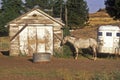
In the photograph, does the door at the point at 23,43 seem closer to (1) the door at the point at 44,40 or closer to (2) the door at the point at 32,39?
(2) the door at the point at 32,39

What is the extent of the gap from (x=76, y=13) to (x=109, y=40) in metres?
49.3

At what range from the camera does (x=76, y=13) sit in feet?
270

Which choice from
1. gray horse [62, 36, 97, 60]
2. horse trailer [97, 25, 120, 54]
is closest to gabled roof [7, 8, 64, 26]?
gray horse [62, 36, 97, 60]

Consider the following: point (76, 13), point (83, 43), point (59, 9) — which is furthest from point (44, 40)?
point (59, 9)

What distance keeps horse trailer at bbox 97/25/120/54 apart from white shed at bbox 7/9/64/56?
3477mm

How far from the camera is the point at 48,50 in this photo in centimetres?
3491

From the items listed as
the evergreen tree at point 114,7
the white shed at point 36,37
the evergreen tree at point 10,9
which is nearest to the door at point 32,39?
the white shed at point 36,37

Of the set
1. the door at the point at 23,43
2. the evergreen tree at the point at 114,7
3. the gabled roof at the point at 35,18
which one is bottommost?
the door at the point at 23,43

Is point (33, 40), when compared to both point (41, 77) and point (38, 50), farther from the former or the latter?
point (41, 77)

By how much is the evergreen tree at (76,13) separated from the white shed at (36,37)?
46283 millimetres

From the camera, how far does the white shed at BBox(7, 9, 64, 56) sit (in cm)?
3491

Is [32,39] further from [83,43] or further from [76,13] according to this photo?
[76,13]

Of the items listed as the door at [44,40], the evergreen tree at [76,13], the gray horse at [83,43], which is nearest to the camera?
the gray horse at [83,43]

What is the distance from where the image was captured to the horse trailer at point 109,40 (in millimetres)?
33031
